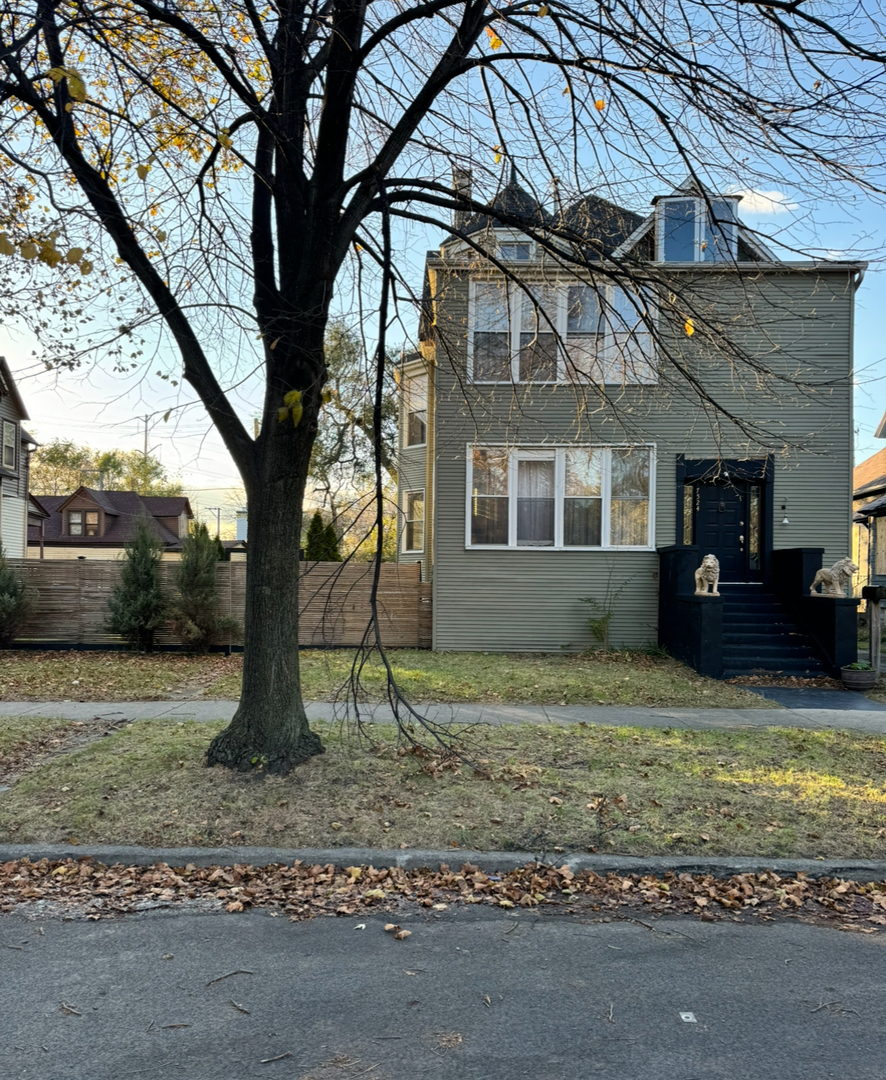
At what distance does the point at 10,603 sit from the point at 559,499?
33.6ft

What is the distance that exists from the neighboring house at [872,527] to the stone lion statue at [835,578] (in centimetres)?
1131

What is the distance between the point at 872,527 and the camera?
2720 centimetres

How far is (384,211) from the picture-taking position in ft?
20.4

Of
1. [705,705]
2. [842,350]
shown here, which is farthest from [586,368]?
[705,705]

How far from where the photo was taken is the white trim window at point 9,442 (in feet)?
88.5

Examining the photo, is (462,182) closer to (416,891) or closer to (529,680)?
(416,891)

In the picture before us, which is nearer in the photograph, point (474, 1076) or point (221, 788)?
point (474, 1076)

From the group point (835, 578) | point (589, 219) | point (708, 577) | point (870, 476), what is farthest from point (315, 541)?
point (870, 476)

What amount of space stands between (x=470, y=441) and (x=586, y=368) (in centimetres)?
250

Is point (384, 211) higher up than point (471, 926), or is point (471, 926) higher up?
point (384, 211)

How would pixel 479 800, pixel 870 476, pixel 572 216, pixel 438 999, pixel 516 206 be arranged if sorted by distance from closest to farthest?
pixel 438 999, pixel 479 800, pixel 572 216, pixel 516 206, pixel 870 476

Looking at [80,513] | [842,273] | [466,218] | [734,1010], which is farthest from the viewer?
[80,513]

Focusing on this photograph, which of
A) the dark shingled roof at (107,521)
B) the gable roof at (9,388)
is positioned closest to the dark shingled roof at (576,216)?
the gable roof at (9,388)

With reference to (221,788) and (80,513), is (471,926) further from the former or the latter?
(80,513)
